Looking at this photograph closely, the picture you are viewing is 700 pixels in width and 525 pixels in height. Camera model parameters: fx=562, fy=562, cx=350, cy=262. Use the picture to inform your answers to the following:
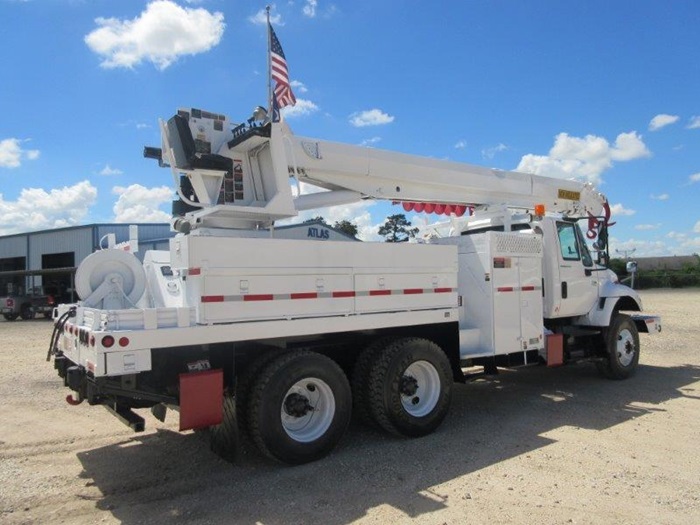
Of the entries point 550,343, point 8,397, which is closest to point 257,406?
point 550,343

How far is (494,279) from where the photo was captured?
23.4ft

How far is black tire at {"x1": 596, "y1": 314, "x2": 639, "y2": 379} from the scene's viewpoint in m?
9.15

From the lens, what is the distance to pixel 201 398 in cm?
486

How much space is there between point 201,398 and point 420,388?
106 inches

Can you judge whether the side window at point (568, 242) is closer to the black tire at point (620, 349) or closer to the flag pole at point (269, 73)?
the black tire at point (620, 349)

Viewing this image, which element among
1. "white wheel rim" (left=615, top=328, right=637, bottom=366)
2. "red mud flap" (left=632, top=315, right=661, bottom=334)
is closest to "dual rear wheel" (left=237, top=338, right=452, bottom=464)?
"white wheel rim" (left=615, top=328, right=637, bottom=366)

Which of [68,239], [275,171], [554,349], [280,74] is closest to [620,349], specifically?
[554,349]

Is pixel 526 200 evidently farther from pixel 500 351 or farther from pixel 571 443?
pixel 571 443

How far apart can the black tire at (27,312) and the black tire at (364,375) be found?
1014 inches

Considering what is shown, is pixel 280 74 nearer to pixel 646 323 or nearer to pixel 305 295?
pixel 305 295

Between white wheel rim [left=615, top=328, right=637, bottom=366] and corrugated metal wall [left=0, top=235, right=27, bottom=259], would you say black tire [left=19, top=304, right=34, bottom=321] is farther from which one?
white wheel rim [left=615, top=328, right=637, bottom=366]

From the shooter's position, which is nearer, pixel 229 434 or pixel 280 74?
pixel 229 434

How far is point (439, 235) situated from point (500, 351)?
286 centimetres

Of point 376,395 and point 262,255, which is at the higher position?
point 262,255
